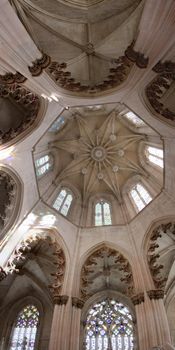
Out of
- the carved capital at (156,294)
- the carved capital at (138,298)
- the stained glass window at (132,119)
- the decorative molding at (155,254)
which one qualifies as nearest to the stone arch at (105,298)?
the decorative molding at (155,254)

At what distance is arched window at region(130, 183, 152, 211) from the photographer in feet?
42.9

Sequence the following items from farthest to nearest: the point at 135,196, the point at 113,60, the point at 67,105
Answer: the point at 135,196 → the point at 113,60 → the point at 67,105

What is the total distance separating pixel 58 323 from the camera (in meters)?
9.48

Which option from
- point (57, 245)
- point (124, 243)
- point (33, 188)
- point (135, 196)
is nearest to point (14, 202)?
point (33, 188)

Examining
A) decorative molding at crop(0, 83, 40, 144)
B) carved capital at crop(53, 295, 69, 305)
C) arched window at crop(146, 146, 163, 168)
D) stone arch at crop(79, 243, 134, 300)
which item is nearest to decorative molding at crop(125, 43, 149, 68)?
decorative molding at crop(0, 83, 40, 144)

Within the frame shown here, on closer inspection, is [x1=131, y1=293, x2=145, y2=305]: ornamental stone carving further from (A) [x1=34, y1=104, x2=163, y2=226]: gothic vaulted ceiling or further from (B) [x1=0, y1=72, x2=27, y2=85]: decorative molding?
(B) [x1=0, y1=72, x2=27, y2=85]: decorative molding

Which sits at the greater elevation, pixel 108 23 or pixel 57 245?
pixel 108 23

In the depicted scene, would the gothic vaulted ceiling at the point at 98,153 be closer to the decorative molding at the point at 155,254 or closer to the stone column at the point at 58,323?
the decorative molding at the point at 155,254

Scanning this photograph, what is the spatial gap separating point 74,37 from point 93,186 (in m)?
7.98

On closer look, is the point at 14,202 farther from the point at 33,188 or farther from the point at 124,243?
the point at 124,243

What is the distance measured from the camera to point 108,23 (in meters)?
10.9

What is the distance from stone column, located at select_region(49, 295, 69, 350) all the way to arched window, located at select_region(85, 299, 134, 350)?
4.61 metres

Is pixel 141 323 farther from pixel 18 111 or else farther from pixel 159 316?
pixel 18 111

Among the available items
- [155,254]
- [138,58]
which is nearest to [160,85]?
[138,58]
